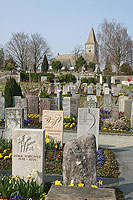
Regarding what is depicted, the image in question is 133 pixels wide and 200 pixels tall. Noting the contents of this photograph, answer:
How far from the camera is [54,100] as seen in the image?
45.9 feet

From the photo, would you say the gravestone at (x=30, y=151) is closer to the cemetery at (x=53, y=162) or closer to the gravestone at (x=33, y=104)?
the cemetery at (x=53, y=162)

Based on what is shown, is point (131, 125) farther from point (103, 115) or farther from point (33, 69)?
point (33, 69)

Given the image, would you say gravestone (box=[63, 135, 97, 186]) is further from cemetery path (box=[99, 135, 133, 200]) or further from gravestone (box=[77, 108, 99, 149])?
gravestone (box=[77, 108, 99, 149])

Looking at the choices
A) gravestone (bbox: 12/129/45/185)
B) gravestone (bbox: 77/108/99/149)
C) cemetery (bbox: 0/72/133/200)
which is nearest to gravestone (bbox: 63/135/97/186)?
cemetery (bbox: 0/72/133/200)

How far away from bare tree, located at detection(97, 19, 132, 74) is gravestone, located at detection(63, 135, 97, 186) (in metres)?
43.5

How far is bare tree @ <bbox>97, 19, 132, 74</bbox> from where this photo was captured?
153ft

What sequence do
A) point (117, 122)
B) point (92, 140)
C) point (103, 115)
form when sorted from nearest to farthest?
point (92, 140) → point (117, 122) → point (103, 115)

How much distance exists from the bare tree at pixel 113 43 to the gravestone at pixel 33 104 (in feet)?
115

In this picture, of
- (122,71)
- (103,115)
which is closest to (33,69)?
(122,71)

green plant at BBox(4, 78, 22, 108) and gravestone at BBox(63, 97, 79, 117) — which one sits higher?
green plant at BBox(4, 78, 22, 108)

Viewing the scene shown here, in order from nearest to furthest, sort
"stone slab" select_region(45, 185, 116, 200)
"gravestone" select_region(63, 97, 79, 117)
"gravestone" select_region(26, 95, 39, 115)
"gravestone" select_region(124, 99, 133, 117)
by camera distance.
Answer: "stone slab" select_region(45, 185, 116, 200) < "gravestone" select_region(63, 97, 79, 117) < "gravestone" select_region(124, 99, 133, 117) < "gravestone" select_region(26, 95, 39, 115)

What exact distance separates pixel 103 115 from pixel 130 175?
27.3 ft

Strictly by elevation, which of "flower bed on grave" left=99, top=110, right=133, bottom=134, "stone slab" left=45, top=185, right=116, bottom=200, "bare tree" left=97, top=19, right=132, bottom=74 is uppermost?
"bare tree" left=97, top=19, right=132, bottom=74

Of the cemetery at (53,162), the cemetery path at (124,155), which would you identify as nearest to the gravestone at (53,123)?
the cemetery at (53,162)
